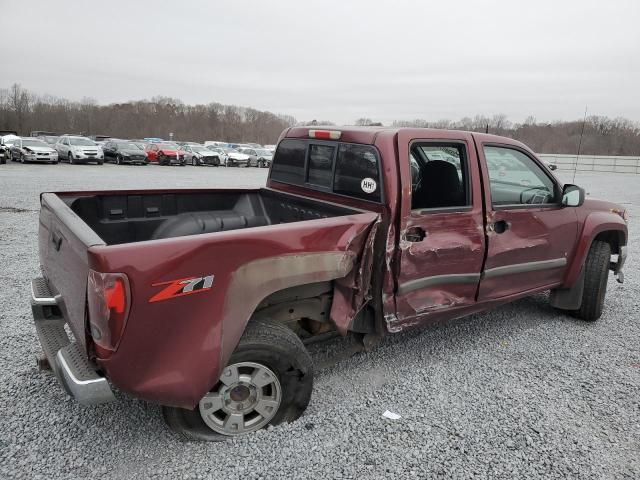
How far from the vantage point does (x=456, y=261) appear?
136 inches

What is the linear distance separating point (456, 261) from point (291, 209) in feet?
4.67

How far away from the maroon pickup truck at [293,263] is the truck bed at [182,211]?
0.01m

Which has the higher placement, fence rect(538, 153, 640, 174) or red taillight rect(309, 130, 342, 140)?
fence rect(538, 153, 640, 174)

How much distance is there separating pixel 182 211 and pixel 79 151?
25.0 m

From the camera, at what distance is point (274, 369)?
2.69 metres

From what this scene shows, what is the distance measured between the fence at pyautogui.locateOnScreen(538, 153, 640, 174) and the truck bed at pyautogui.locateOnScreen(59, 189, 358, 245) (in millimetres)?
42920

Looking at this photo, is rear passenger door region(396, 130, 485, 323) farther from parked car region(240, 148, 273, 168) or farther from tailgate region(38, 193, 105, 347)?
parked car region(240, 148, 273, 168)

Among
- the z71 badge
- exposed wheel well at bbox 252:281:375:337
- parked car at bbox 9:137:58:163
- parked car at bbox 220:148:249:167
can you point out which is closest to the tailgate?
the z71 badge

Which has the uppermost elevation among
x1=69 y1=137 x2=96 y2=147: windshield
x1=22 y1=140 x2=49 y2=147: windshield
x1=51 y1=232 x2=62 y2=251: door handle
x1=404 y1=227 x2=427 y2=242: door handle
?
x1=69 y1=137 x2=96 y2=147: windshield

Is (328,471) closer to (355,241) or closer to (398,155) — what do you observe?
(355,241)

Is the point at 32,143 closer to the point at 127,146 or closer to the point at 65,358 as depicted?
the point at 127,146

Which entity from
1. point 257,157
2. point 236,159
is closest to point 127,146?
point 236,159

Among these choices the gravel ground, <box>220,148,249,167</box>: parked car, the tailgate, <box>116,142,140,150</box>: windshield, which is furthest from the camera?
<box>220,148,249,167</box>: parked car

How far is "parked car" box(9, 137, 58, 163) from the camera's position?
24.0m
